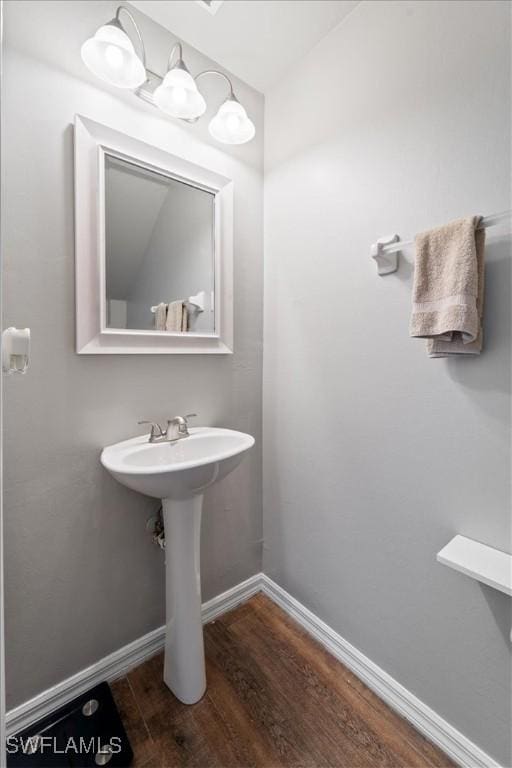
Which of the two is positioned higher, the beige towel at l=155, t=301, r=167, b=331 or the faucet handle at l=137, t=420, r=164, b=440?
the beige towel at l=155, t=301, r=167, b=331

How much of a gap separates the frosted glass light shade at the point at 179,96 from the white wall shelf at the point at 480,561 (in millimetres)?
1579

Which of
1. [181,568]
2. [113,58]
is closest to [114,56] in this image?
[113,58]

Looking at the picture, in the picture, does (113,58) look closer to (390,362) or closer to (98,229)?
(98,229)

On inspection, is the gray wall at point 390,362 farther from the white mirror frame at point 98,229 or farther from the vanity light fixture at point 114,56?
the vanity light fixture at point 114,56

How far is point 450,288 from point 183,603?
127 centimetres

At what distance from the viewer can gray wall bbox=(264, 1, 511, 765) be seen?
941 millimetres

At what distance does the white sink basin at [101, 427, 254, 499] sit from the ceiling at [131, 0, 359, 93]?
148 cm

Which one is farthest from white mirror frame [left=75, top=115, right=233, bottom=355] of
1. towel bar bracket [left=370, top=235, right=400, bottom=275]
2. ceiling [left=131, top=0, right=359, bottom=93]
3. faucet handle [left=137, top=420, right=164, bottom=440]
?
towel bar bracket [left=370, top=235, right=400, bottom=275]

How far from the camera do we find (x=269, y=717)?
1.14m

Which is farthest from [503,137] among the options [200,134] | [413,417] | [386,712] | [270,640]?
[270,640]

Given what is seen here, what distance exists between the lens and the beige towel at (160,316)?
1295 mm

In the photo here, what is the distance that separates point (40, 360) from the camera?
41.9 inches

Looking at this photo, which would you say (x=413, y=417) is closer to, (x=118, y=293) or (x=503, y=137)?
(x=503, y=137)

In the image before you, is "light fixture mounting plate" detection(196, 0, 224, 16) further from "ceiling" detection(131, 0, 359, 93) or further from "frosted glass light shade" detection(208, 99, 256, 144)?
"frosted glass light shade" detection(208, 99, 256, 144)
